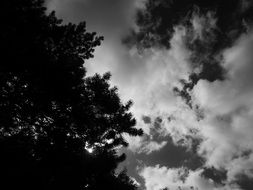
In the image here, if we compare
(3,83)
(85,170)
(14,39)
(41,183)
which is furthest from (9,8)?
(85,170)

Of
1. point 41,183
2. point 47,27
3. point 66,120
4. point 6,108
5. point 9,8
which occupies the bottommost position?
point 41,183

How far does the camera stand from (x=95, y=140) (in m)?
17.4

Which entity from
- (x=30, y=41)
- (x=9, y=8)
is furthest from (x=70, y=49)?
(x=9, y=8)

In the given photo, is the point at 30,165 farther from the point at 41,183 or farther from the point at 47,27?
the point at 47,27

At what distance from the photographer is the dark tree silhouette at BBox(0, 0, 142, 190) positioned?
37.6 feet

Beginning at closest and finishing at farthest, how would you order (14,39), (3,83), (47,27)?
1. (14,39)
2. (3,83)
3. (47,27)

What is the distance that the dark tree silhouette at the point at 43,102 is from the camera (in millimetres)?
11445

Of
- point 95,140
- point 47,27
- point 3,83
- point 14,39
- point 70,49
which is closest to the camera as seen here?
point 14,39

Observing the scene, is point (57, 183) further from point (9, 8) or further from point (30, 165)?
point (9, 8)

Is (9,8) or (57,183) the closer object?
(9,8)

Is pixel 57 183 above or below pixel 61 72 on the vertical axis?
below

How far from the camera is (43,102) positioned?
42.1 feet

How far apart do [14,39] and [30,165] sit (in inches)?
196

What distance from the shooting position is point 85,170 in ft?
47.3
